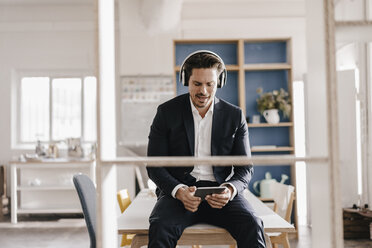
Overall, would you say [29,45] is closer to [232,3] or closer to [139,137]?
[139,137]

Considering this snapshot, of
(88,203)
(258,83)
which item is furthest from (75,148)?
(88,203)

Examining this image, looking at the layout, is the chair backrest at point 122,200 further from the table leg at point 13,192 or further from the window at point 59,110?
the window at point 59,110

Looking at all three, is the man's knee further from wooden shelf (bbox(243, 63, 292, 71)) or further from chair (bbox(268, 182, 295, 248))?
wooden shelf (bbox(243, 63, 292, 71))

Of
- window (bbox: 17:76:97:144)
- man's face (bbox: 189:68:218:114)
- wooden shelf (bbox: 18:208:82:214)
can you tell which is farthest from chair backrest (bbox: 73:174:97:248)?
window (bbox: 17:76:97:144)

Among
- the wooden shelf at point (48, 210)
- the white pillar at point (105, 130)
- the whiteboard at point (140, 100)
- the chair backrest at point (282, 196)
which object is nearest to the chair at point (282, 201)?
the chair backrest at point (282, 196)

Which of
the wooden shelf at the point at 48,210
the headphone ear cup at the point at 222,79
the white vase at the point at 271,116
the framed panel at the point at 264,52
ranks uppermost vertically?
the framed panel at the point at 264,52

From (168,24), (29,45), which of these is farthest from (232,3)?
(29,45)

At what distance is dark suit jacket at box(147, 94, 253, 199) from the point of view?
6.86 ft

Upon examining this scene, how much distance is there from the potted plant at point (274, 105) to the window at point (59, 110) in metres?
3.28

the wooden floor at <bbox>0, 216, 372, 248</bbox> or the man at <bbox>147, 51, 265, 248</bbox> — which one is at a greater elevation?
the man at <bbox>147, 51, 265, 248</bbox>

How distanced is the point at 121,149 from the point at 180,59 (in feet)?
7.18

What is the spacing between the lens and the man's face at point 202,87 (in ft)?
7.09

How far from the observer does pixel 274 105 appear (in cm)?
516

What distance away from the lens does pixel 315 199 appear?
1210 millimetres
